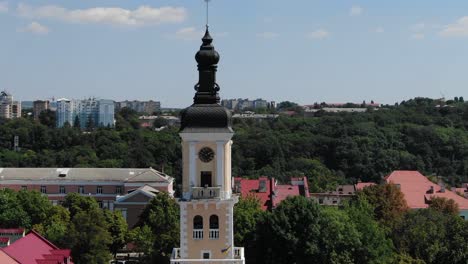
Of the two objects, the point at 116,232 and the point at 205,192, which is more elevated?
the point at 205,192

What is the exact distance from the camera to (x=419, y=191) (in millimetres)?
65062

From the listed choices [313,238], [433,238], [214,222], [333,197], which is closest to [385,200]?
[333,197]

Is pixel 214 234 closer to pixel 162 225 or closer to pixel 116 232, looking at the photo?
pixel 162 225

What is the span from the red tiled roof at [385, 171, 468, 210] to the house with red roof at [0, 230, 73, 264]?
3325 cm

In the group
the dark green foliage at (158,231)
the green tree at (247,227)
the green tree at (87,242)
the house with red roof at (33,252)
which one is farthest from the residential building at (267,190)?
the house with red roof at (33,252)

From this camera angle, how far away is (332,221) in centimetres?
4088

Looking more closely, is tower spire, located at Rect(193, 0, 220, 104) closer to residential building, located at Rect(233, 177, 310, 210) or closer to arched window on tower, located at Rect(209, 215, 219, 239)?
arched window on tower, located at Rect(209, 215, 219, 239)

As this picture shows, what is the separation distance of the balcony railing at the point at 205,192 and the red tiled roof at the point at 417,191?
39445 mm

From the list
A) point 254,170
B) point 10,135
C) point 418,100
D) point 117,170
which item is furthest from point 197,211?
point 418,100

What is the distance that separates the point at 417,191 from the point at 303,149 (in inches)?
1745

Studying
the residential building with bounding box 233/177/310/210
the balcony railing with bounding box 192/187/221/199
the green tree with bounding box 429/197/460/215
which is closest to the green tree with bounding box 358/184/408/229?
the green tree with bounding box 429/197/460/215

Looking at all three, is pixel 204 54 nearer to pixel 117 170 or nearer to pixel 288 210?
pixel 288 210

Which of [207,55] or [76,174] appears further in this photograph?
[76,174]

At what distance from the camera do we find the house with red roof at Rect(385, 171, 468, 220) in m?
62.2
